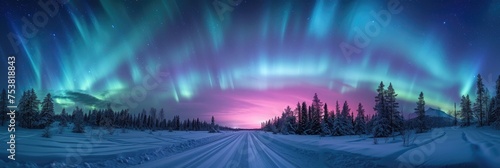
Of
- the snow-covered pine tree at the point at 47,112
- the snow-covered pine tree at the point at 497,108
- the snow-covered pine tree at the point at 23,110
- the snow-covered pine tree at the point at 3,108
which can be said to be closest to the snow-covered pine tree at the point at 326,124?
the snow-covered pine tree at the point at 497,108

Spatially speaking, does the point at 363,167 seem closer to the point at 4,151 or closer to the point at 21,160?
the point at 21,160

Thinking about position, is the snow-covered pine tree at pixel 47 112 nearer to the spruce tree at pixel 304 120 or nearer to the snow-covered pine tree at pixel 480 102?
the spruce tree at pixel 304 120

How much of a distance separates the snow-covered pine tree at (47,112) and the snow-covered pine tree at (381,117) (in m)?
55.9

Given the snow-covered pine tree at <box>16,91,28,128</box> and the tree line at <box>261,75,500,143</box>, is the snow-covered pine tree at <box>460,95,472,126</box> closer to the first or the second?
the tree line at <box>261,75,500,143</box>

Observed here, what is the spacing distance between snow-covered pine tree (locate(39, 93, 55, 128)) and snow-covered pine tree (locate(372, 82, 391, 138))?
55.9 meters

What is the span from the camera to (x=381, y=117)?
38.6 m

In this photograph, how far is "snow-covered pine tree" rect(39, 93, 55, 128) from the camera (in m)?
45.6

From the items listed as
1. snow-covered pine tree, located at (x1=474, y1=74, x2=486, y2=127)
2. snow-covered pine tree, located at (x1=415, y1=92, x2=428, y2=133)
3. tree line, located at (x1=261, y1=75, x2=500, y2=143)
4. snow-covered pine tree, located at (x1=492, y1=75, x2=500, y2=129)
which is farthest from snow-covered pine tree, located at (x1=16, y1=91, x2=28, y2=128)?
snow-covered pine tree, located at (x1=474, y1=74, x2=486, y2=127)

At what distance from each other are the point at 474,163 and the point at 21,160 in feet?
45.2

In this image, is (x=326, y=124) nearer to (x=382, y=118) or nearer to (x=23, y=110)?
(x=382, y=118)

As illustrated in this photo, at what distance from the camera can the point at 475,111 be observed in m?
63.5

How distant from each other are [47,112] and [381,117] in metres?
59.7

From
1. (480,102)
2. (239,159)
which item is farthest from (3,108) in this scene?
(480,102)

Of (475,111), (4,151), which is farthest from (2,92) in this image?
(475,111)
